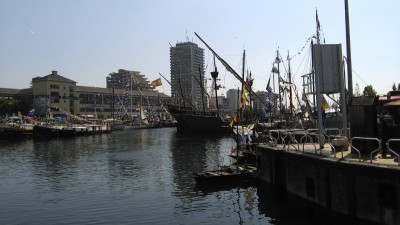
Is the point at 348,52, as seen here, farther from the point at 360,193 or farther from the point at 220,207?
the point at 220,207

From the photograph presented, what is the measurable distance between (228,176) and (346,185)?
1358 centimetres

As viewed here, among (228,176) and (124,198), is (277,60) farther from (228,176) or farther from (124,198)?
(124,198)

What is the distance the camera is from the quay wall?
1678cm

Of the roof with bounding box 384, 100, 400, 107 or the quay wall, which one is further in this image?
the roof with bounding box 384, 100, 400, 107

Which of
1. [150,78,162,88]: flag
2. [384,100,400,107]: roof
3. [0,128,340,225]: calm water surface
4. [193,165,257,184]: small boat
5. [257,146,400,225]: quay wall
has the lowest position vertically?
[0,128,340,225]: calm water surface

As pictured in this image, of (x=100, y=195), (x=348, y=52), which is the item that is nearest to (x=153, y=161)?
(x=100, y=195)

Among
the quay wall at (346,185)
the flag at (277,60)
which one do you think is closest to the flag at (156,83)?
the flag at (277,60)

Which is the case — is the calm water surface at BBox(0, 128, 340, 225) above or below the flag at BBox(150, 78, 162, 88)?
below

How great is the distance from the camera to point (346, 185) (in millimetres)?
18969

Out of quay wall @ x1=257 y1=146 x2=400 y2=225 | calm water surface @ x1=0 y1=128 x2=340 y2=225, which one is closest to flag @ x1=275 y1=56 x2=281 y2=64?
calm water surface @ x1=0 y1=128 x2=340 y2=225

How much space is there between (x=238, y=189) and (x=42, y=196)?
15.2 meters

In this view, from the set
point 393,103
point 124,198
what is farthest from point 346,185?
point 124,198

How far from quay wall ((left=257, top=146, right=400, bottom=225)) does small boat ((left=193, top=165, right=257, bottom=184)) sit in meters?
5.84

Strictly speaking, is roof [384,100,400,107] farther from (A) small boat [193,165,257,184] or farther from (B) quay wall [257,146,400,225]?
(A) small boat [193,165,257,184]
